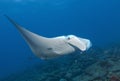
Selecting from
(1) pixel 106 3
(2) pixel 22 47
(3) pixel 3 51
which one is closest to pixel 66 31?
(2) pixel 22 47

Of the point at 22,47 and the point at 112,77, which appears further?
the point at 22,47

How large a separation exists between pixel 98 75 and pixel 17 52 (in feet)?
496

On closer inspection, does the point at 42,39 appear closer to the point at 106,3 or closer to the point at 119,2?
the point at 106,3

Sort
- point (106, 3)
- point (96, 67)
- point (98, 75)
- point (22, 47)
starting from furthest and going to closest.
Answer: point (22, 47)
point (106, 3)
point (96, 67)
point (98, 75)

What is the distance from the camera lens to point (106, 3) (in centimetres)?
10012

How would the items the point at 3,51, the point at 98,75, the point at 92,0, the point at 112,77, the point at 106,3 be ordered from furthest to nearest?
the point at 3,51 → the point at 106,3 → the point at 92,0 → the point at 98,75 → the point at 112,77

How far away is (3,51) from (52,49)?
138167mm

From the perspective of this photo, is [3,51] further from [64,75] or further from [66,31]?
[64,75]

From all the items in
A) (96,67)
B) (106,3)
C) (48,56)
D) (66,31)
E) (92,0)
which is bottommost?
(48,56)

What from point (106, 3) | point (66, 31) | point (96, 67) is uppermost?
point (66, 31)

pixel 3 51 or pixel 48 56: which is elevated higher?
pixel 3 51

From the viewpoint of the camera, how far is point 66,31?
5743 inches

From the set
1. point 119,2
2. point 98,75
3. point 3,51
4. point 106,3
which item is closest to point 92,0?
point 106,3

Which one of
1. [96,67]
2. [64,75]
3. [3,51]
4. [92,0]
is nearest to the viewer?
[96,67]
